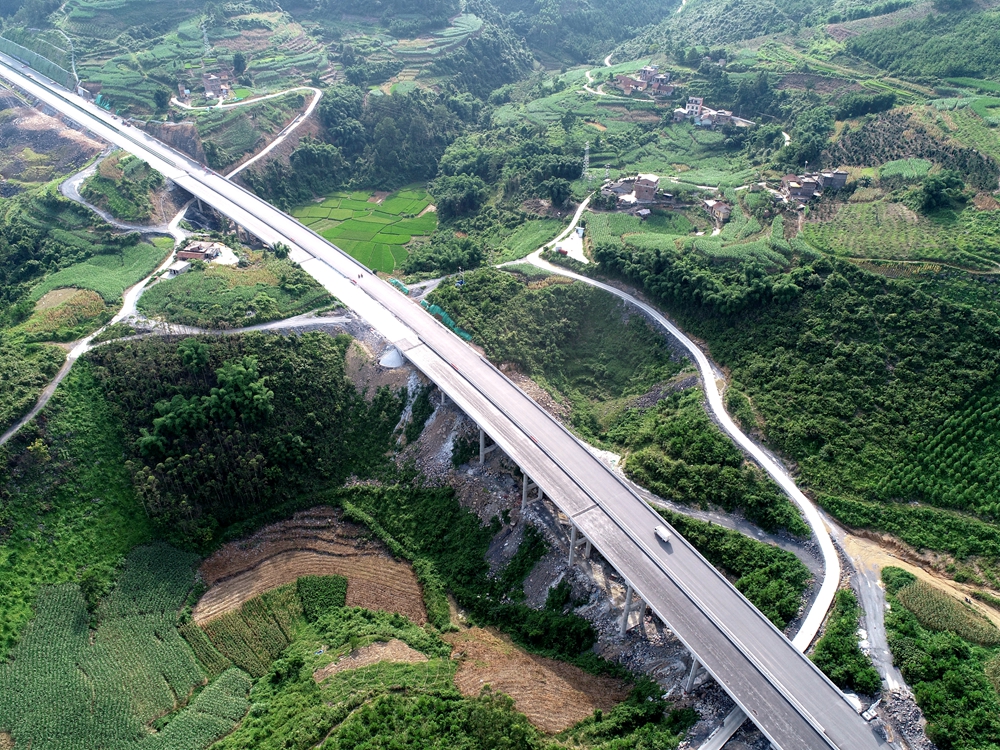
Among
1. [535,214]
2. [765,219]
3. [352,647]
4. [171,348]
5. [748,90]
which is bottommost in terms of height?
[352,647]

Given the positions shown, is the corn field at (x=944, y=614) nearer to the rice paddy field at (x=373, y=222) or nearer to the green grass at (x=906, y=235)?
the green grass at (x=906, y=235)

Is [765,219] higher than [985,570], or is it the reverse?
[765,219]

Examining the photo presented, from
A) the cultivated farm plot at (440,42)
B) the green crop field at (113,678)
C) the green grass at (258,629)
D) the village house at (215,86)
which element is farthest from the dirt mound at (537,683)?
the cultivated farm plot at (440,42)

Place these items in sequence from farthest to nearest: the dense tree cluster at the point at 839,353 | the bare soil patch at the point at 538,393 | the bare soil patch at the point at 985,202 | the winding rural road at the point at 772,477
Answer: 1. the bare soil patch at the point at 985,202
2. the bare soil patch at the point at 538,393
3. the dense tree cluster at the point at 839,353
4. the winding rural road at the point at 772,477

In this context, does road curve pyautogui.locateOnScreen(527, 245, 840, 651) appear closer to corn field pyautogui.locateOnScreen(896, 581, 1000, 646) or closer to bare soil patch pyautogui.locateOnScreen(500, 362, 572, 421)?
corn field pyautogui.locateOnScreen(896, 581, 1000, 646)

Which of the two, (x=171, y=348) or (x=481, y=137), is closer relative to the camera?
(x=171, y=348)

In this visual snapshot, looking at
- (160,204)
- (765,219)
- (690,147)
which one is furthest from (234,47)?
(765,219)

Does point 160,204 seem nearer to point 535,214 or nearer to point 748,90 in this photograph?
point 535,214
